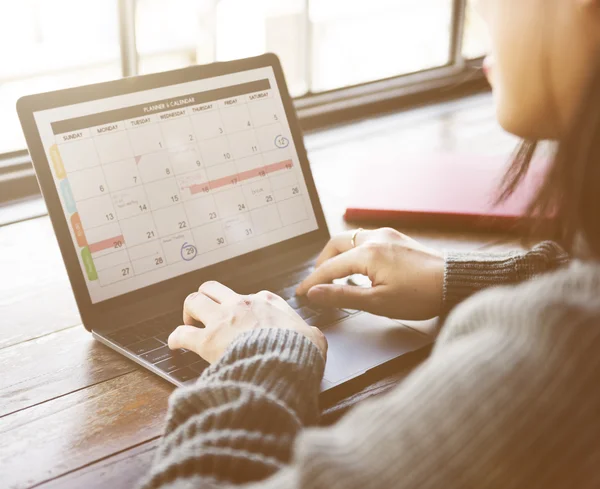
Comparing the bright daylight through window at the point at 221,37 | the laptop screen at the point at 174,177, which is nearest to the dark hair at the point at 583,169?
the laptop screen at the point at 174,177

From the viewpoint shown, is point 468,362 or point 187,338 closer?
point 468,362

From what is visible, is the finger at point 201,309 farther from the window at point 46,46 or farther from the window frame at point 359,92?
the window at point 46,46

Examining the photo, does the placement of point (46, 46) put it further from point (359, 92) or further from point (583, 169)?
point (583, 169)

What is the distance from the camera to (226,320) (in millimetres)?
796

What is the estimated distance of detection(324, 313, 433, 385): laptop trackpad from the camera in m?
0.77

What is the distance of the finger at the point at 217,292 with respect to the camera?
2.79 ft

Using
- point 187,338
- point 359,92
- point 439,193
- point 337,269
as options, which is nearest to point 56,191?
point 187,338

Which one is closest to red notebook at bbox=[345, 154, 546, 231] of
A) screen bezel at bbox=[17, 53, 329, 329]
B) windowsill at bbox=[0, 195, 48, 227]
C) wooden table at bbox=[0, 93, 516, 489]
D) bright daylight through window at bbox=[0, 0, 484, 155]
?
wooden table at bbox=[0, 93, 516, 489]

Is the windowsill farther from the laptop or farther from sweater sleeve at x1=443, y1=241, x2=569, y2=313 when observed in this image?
sweater sleeve at x1=443, y1=241, x2=569, y2=313

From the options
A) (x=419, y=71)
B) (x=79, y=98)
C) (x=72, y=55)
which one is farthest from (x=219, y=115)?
(x=72, y=55)

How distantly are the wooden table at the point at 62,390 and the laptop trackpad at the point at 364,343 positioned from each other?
0.03 metres

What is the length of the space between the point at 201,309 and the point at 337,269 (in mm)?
202

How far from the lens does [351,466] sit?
0.44 metres

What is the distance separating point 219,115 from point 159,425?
1.63 ft
